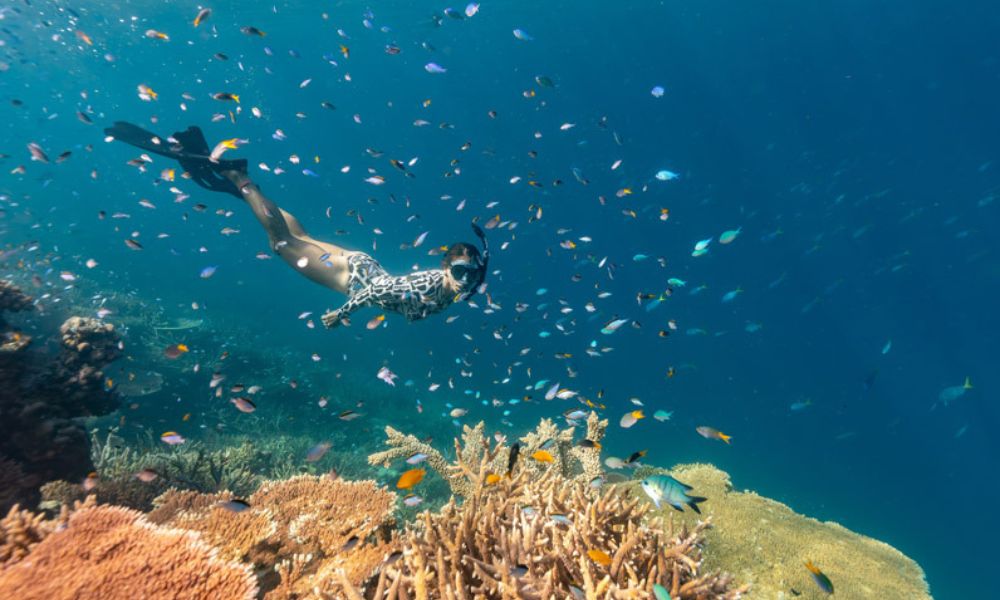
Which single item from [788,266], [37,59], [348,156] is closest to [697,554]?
[788,266]

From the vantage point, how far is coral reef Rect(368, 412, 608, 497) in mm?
5336

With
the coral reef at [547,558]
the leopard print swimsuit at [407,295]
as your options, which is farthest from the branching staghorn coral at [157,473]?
the coral reef at [547,558]

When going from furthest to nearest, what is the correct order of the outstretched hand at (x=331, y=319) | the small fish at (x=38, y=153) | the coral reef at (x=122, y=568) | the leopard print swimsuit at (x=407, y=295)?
the small fish at (x=38, y=153)
the leopard print swimsuit at (x=407, y=295)
the outstretched hand at (x=331, y=319)
the coral reef at (x=122, y=568)

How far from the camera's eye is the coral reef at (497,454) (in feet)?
17.5

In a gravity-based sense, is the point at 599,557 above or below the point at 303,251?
below

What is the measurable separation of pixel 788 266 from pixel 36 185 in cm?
13343

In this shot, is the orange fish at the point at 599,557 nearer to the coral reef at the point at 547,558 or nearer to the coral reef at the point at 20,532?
the coral reef at the point at 547,558

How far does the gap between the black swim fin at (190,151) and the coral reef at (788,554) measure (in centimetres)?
1144

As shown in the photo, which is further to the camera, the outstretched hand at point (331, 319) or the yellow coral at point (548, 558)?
the outstretched hand at point (331, 319)

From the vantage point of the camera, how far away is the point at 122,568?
253 cm

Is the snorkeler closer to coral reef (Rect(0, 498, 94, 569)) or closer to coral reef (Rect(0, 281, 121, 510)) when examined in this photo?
coral reef (Rect(0, 281, 121, 510))

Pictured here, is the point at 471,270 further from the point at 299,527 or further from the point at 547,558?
the point at 547,558

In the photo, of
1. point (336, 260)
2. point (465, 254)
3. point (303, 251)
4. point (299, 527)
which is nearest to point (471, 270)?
point (465, 254)

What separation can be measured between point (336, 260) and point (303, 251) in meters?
0.80
